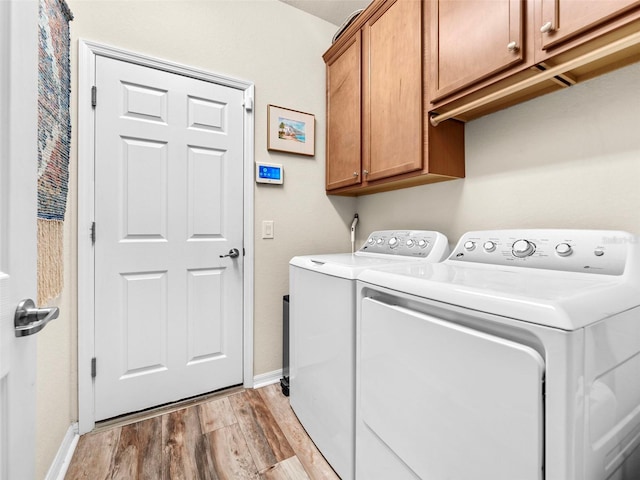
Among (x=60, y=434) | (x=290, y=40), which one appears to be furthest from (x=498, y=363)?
(x=290, y=40)

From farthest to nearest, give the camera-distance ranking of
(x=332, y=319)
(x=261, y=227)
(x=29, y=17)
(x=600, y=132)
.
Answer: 1. (x=261, y=227)
2. (x=332, y=319)
3. (x=600, y=132)
4. (x=29, y=17)

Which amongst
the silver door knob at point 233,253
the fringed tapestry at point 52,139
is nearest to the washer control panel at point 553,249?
the silver door knob at point 233,253

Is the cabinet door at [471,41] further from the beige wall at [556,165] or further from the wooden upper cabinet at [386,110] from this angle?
the beige wall at [556,165]

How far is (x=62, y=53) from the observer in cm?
131

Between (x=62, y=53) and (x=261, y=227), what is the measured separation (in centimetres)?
127

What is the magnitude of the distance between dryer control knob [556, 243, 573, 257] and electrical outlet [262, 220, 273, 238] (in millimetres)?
1559

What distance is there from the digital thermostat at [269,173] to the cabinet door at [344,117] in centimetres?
38

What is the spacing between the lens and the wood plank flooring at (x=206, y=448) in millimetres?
1299

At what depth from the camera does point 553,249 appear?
1.04 m

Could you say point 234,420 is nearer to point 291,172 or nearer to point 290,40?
point 291,172

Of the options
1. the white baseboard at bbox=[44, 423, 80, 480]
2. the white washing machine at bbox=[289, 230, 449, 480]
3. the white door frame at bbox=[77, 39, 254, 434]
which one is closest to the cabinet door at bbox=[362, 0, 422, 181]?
the white washing machine at bbox=[289, 230, 449, 480]

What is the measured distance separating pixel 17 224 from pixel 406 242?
5.17 feet

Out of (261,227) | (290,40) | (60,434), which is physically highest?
(290,40)

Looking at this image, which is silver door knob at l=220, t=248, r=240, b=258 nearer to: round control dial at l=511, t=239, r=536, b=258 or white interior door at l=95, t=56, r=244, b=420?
white interior door at l=95, t=56, r=244, b=420
